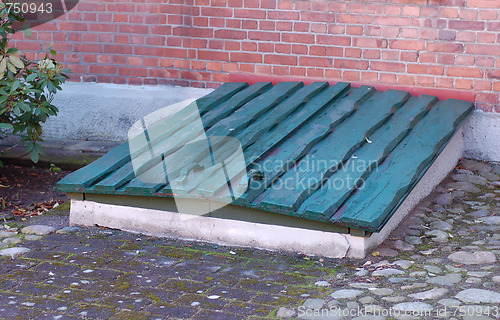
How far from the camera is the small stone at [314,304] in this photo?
2992 mm

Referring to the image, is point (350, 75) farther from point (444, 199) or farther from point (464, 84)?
point (444, 199)

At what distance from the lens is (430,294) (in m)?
3.09

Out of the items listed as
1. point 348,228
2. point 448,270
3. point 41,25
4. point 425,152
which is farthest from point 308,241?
point 41,25

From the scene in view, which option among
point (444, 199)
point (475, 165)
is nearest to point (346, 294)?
point (444, 199)

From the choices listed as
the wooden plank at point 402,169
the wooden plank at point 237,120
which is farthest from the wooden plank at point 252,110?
the wooden plank at point 402,169

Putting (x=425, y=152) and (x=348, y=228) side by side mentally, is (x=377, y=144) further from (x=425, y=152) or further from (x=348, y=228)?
(x=348, y=228)

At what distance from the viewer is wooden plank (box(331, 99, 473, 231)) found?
3572 millimetres

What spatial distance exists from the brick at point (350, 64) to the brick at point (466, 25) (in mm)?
778

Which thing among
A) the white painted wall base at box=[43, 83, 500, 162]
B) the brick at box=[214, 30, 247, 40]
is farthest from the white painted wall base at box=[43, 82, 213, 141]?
the brick at box=[214, 30, 247, 40]

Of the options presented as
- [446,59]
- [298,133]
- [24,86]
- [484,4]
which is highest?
[484,4]

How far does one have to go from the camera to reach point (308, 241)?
12.2 feet

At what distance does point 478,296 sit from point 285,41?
10.6ft

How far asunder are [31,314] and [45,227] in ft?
4.48

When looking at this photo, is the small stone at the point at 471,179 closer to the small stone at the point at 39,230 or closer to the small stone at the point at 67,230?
the small stone at the point at 67,230
